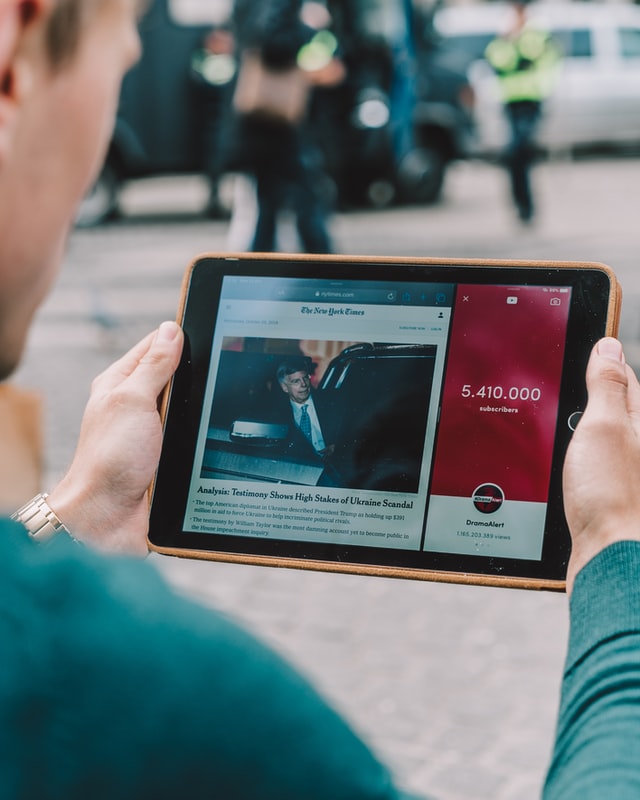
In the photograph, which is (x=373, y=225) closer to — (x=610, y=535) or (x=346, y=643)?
(x=346, y=643)

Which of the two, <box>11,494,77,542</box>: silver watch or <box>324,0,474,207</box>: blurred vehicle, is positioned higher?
<box>324,0,474,207</box>: blurred vehicle

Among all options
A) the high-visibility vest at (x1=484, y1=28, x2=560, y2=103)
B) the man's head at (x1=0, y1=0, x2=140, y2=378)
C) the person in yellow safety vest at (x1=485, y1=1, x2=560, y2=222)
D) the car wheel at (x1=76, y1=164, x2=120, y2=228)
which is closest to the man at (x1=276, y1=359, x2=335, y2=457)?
the man's head at (x1=0, y1=0, x2=140, y2=378)

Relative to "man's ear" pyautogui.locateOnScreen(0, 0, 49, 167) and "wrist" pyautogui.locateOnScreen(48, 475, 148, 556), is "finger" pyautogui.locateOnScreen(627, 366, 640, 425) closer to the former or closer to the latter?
"wrist" pyautogui.locateOnScreen(48, 475, 148, 556)

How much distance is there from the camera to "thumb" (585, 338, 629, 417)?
1.47 m

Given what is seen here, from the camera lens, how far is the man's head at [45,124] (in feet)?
2.63

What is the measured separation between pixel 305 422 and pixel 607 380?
42 cm

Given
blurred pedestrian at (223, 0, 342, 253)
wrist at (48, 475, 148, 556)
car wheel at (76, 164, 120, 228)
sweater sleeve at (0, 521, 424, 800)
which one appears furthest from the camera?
car wheel at (76, 164, 120, 228)

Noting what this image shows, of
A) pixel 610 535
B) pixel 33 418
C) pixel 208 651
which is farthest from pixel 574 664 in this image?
pixel 33 418

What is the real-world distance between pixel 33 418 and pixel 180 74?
385 inches

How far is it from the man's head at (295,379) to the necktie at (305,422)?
0.05 ft

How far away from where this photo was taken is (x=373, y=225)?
11969 mm

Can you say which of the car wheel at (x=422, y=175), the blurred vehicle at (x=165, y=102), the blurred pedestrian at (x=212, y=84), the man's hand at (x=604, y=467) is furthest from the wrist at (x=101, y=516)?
the car wheel at (x=422, y=175)

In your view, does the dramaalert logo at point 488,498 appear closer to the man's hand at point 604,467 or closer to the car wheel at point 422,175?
the man's hand at point 604,467

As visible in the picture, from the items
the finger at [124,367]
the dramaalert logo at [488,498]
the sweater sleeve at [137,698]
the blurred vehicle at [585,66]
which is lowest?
the sweater sleeve at [137,698]
